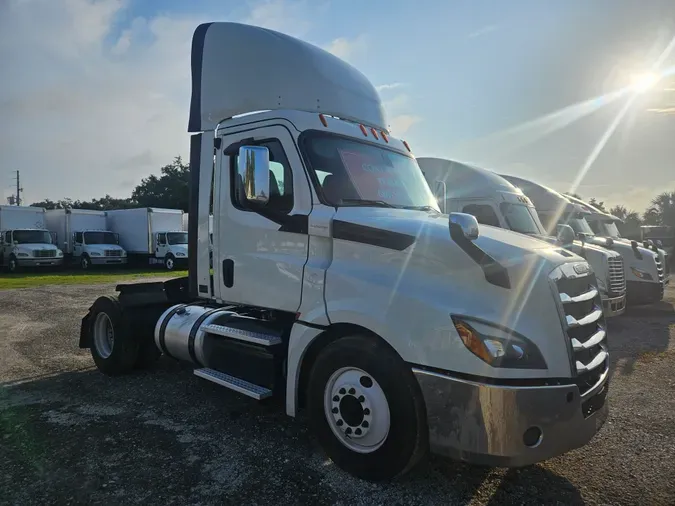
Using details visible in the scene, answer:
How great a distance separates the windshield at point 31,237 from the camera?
26.0 meters

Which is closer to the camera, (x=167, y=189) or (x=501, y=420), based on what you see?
(x=501, y=420)

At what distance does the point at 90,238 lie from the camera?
91.4ft

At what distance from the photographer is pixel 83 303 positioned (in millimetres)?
13094

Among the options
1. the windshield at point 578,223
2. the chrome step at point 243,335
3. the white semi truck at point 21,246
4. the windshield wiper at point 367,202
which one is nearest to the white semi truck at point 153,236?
the white semi truck at point 21,246

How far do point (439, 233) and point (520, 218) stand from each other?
7811 mm

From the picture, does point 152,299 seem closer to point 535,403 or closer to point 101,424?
point 101,424

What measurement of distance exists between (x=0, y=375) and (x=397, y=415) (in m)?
5.67

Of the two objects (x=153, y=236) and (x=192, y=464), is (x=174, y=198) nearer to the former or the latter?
(x=153, y=236)

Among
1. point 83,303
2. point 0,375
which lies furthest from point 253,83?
point 83,303

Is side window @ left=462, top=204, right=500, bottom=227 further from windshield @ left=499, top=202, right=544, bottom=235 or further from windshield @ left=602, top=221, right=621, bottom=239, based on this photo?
windshield @ left=602, top=221, right=621, bottom=239

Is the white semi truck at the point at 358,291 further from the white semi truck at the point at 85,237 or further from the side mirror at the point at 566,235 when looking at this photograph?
the white semi truck at the point at 85,237

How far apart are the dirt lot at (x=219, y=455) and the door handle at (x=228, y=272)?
52.8 inches

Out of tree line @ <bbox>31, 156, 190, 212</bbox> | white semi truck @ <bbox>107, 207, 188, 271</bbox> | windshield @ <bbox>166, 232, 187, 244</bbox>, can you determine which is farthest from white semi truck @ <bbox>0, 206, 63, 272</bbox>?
tree line @ <bbox>31, 156, 190, 212</bbox>

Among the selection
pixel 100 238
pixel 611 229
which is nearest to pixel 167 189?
pixel 100 238
